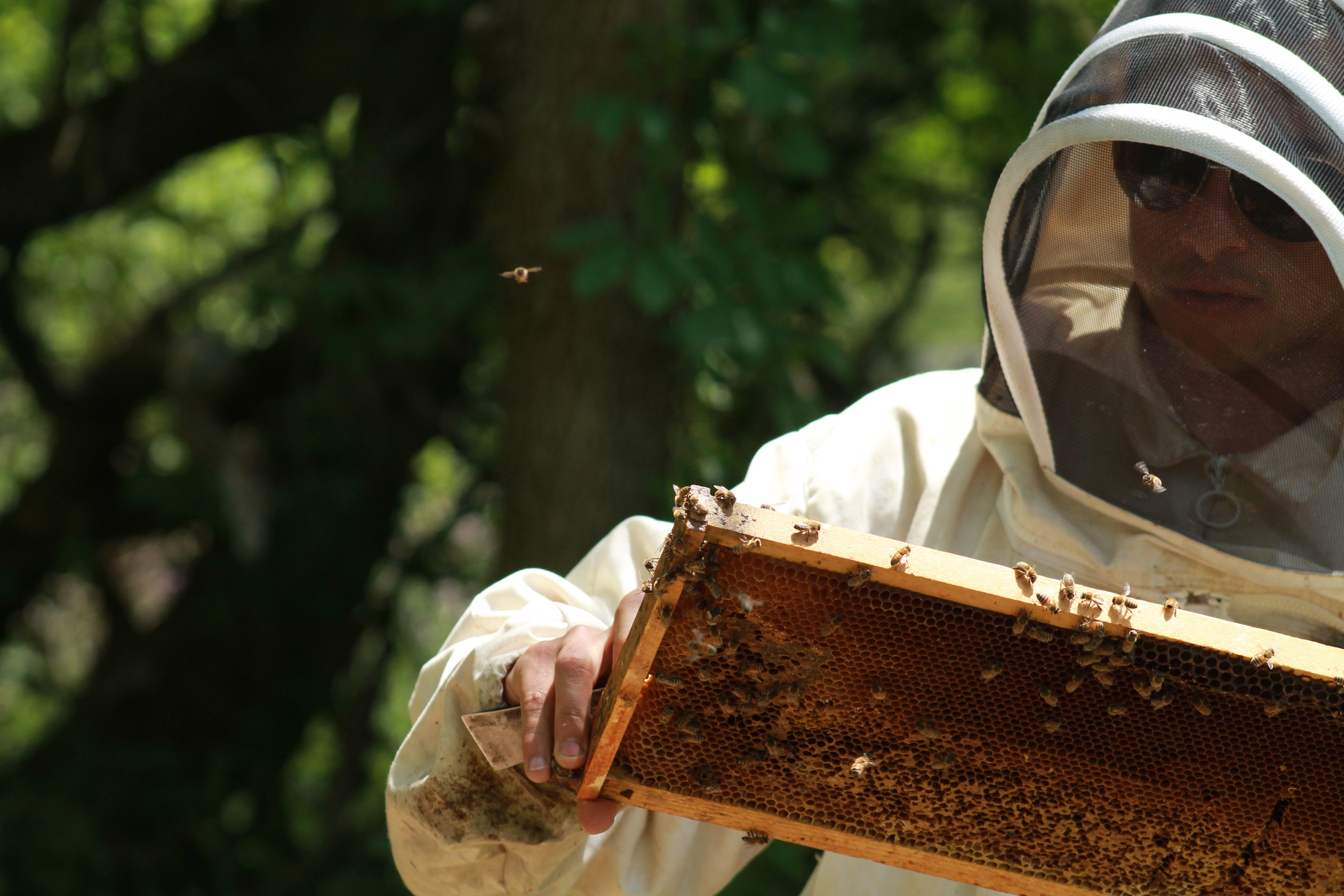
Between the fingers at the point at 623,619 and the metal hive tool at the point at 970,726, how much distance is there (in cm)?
7

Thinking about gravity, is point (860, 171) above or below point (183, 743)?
above

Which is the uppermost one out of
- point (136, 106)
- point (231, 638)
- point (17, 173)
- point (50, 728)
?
point (136, 106)

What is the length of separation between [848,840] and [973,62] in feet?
11.9

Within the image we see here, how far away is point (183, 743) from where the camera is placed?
571 cm

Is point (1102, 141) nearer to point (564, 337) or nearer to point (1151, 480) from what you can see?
point (1151, 480)

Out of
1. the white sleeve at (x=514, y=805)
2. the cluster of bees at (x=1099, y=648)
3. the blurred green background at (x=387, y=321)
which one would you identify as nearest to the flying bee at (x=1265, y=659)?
the cluster of bees at (x=1099, y=648)

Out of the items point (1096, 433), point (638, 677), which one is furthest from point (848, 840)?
point (1096, 433)

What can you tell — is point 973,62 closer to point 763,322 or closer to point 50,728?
point 763,322

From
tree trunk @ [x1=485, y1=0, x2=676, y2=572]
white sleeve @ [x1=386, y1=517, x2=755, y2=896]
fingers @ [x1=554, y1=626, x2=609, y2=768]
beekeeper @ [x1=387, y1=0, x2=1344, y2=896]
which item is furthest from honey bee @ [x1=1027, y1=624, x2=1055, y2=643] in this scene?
tree trunk @ [x1=485, y1=0, x2=676, y2=572]

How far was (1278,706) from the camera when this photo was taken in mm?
1398

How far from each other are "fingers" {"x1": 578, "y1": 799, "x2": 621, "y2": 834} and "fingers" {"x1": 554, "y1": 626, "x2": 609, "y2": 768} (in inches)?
3.4

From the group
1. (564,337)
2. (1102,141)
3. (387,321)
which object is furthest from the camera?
(387,321)

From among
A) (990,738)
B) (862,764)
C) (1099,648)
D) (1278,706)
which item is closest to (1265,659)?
(1278,706)

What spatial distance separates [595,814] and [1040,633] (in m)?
0.65
